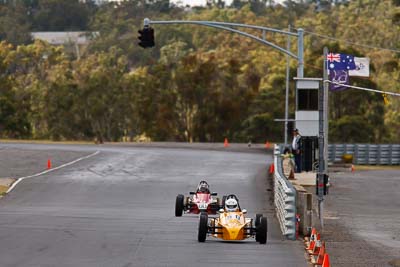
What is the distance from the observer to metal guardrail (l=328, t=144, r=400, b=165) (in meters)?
63.3

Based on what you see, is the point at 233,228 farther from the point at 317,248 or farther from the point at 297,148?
the point at 297,148

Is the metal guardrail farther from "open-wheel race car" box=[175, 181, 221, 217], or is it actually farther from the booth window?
"open-wheel race car" box=[175, 181, 221, 217]

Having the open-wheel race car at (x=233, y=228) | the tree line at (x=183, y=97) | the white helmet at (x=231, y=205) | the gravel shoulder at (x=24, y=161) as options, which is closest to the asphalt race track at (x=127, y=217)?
the open-wheel race car at (x=233, y=228)

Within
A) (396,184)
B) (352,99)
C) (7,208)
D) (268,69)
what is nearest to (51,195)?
(7,208)

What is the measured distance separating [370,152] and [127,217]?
39376mm

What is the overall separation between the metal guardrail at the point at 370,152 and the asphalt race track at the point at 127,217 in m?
12.4

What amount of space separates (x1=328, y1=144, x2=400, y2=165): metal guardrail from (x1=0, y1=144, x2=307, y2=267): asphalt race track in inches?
489

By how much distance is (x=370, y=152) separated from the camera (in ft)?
210

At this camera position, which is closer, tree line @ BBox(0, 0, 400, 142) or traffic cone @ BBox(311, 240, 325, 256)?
traffic cone @ BBox(311, 240, 325, 256)

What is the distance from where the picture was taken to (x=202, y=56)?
108 m

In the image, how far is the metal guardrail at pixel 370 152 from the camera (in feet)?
208

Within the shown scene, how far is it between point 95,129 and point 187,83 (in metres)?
11.5

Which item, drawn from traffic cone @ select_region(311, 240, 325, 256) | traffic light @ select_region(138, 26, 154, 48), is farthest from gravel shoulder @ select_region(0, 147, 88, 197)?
traffic cone @ select_region(311, 240, 325, 256)

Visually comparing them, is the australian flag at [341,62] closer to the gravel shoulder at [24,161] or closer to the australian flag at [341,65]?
the australian flag at [341,65]
